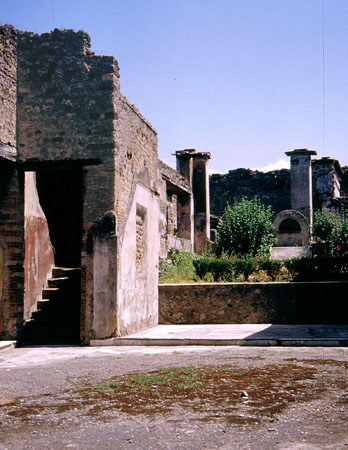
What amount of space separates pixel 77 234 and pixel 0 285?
4.01 metres

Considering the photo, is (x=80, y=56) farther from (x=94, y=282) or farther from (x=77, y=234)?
(x=77, y=234)

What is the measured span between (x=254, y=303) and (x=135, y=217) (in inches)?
133

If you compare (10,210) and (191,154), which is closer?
(10,210)

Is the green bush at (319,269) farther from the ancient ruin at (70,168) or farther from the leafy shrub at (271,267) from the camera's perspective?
the ancient ruin at (70,168)

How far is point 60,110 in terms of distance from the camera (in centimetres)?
994

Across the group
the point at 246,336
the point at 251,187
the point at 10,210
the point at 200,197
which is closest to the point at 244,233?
the point at 200,197

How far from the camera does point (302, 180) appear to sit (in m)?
28.0

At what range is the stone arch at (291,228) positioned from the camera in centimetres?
2678

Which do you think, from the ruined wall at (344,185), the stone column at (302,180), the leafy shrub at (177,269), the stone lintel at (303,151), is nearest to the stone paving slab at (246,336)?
the leafy shrub at (177,269)

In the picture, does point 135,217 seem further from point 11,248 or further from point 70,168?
point 11,248

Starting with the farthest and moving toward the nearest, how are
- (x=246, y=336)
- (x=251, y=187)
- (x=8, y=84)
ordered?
(x=251, y=187), (x=8, y=84), (x=246, y=336)

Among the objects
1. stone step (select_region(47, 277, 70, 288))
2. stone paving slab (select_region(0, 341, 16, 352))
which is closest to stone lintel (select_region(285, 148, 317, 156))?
stone step (select_region(47, 277, 70, 288))

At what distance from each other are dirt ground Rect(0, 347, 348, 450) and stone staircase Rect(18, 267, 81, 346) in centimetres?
212

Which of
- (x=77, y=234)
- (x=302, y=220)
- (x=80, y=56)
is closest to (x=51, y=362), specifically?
(x=80, y=56)
